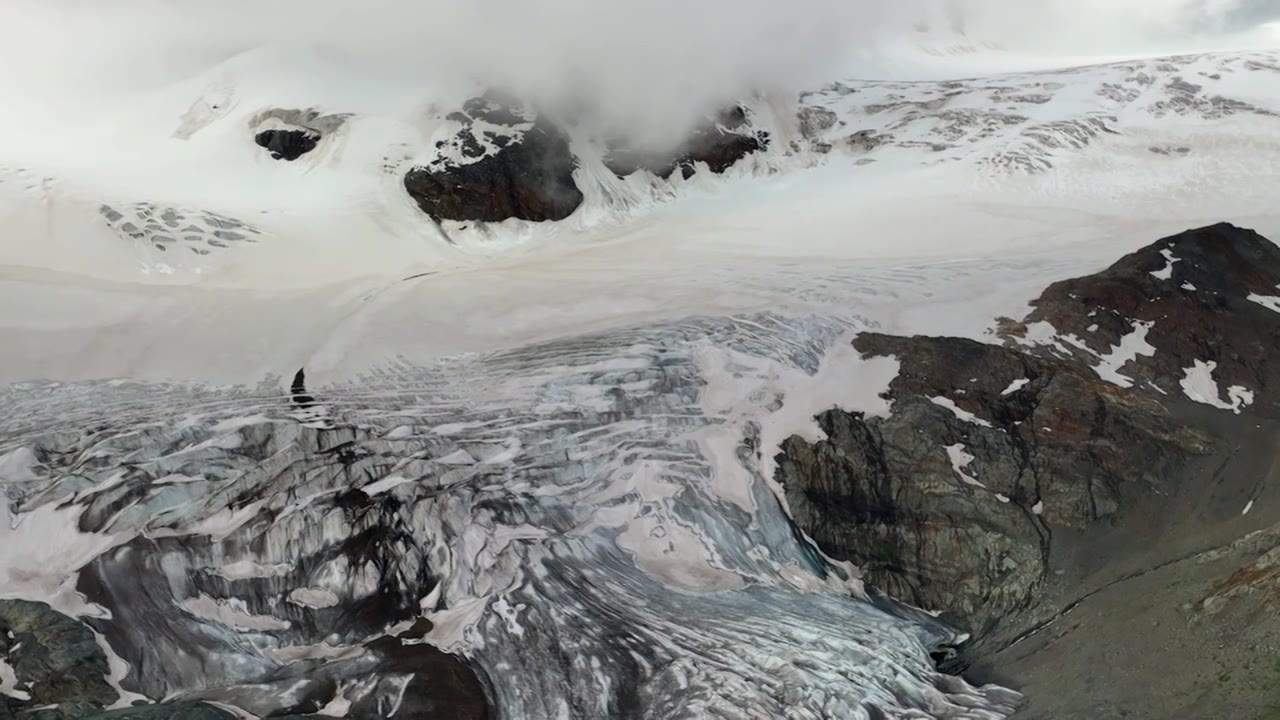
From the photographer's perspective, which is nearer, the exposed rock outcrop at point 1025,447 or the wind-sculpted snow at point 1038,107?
the exposed rock outcrop at point 1025,447

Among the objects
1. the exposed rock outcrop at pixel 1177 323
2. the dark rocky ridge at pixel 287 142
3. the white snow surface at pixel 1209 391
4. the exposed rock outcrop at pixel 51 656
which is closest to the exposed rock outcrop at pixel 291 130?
the dark rocky ridge at pixel 287 142

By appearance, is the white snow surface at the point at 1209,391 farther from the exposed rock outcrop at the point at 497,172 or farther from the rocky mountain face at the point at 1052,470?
the exposed rock outcrop at the point at 497,172

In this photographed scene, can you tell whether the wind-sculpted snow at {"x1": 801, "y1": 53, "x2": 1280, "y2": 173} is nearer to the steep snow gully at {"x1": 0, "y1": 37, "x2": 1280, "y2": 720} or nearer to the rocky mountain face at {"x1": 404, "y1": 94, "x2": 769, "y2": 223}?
the steep snow gully at {"x1": 0, "y1": 37, "x2": 1280, "y2": 720}

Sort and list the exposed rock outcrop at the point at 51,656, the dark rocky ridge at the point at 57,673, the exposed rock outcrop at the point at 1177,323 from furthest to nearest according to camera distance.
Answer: the exposed rock outcrop at the point at 1177,323
the exposed rock outcrop at the point at 51,656
the dark rocky ridge at the point at 57,673

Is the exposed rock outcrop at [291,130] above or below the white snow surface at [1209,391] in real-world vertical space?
above

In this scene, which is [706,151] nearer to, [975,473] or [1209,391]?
[1209,391]

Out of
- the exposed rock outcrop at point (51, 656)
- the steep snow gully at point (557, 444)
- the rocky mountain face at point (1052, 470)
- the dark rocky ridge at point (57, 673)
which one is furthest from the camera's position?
the rocky mountain face at point (1052, 470)
